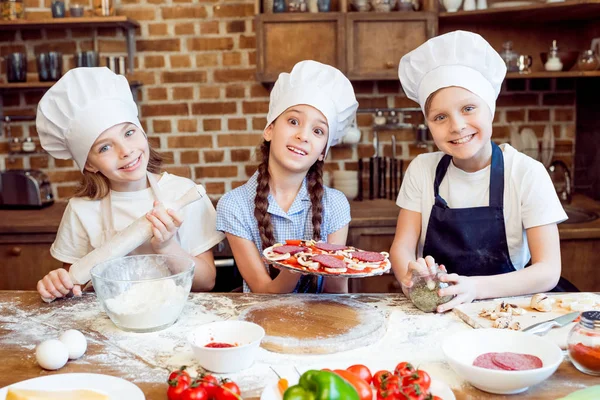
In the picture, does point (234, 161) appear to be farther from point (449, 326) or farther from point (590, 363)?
point (590, 363)

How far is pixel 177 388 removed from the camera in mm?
1023

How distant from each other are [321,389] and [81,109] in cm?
125

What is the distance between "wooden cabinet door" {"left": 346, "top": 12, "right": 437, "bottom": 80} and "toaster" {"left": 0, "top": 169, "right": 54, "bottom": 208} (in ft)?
5.28

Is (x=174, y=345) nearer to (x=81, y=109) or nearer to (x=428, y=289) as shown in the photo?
(x=428, y=289)

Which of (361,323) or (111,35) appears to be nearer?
(361,323)

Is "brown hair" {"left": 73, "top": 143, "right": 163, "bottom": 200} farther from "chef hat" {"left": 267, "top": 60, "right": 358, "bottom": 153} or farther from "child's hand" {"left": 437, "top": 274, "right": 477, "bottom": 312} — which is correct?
"child's hand" {"left": 437, "top": 274, "right": 477, "bottom": 312}

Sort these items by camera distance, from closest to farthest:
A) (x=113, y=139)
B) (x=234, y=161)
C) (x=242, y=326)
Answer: (x=242, y=326)
(x=113, y=139)
(x=234, y=161)

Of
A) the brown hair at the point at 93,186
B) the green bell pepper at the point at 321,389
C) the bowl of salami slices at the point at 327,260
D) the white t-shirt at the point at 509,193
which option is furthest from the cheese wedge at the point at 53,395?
the white t-shirt at the point at 509,193

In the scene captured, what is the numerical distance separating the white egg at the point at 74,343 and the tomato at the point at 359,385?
565mm

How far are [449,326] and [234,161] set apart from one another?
7.03ft

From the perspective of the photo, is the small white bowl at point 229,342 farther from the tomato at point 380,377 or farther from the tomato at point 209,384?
the tomato at point 380,377

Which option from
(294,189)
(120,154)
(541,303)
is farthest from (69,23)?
Result: (541,303)

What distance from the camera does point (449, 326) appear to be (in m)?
1.40

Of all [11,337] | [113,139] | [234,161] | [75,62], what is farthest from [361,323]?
[75,62]
